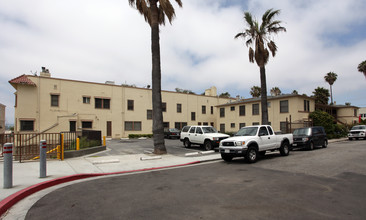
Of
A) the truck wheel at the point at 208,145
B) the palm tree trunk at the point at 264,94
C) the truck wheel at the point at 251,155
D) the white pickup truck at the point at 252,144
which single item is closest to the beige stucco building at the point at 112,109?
the palm tree trunk at the point at 264,94

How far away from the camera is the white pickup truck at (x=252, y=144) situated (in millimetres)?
11016

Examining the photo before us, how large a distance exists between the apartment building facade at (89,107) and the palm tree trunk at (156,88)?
20.1m

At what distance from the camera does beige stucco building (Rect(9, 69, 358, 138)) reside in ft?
90.8

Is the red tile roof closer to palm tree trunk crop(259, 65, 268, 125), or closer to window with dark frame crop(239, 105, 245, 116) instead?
palm tree trunk crop(259, 65, 268, 125)

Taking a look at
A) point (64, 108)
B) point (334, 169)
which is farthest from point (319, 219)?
point (64, 108)

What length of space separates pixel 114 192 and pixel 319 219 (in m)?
4.99

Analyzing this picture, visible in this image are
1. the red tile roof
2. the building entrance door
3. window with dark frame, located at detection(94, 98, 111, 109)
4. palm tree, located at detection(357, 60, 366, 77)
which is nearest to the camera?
the red tile roof

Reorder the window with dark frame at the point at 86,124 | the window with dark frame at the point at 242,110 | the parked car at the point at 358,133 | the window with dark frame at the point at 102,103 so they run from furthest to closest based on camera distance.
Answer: the window with dark frame at the point at 242,110 → the window with dark frame at the point at 102,103 → the window with dark frame at the point at 86,124 → the parked car at the point at 358,133

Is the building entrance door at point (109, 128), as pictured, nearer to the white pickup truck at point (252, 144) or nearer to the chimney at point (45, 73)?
the chimney at point (45, 73)

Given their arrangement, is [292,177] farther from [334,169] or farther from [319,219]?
[319,219]

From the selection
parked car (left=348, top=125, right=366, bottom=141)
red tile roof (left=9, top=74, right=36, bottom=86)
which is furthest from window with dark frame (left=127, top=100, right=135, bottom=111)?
parked car (left=348, top=125, right=366, bottom=141)

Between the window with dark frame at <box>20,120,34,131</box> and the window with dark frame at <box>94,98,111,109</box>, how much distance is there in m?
8.20

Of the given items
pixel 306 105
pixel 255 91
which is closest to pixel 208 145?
pixel 306 105

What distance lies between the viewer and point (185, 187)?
264 inches
